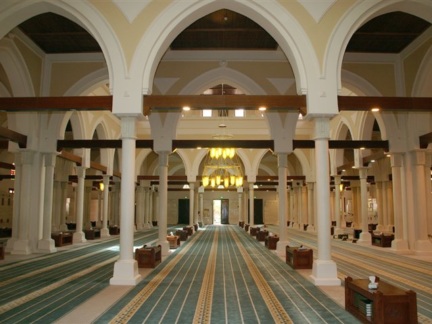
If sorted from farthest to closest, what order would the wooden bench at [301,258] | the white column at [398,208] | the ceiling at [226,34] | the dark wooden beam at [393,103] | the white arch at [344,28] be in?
the white column at [398,208]
the ceiling at [226,34]
the wooden bench at [301,258]
the dark wooden beam at [393,103]
the white arch at [344,28]

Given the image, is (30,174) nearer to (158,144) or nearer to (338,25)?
(158,144)

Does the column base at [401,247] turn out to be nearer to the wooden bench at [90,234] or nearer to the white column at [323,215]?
the white column at [323,215]

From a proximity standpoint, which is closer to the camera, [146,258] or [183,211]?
[146,258]

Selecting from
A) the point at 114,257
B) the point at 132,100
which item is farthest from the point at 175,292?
the point at 114,257

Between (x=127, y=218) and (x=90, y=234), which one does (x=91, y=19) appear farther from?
(x=90, y=234)

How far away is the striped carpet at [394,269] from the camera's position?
6.69 m

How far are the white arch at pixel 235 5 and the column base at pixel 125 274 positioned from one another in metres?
3.34

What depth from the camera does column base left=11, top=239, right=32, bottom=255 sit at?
1210 cm

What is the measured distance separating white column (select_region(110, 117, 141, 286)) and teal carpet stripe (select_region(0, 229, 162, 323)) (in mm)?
408

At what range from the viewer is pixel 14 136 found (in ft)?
38.2

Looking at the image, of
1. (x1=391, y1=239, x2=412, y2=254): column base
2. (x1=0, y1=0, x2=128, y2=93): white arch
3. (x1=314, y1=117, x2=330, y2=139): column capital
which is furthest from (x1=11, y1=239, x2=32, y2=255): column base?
(x1=391, y1=239, x2=412, y2=254): column base

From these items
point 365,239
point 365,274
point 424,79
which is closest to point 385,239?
point 365,239

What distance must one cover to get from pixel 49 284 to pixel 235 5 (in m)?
6.50

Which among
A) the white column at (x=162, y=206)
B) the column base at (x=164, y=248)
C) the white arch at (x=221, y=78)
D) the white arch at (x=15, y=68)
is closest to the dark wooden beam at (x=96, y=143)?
the white column at (x=162, y=206)
